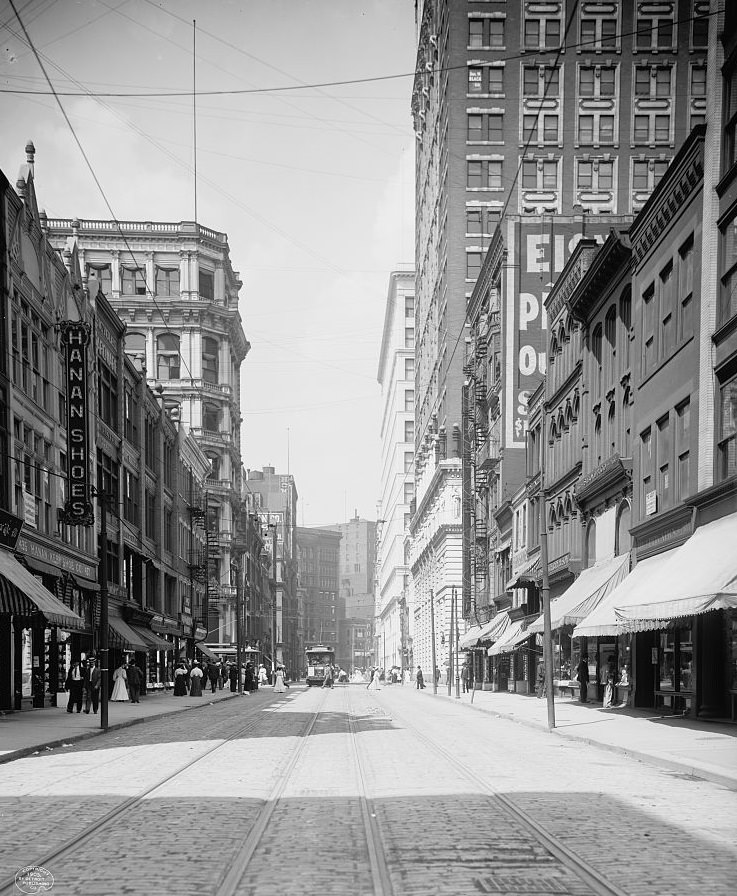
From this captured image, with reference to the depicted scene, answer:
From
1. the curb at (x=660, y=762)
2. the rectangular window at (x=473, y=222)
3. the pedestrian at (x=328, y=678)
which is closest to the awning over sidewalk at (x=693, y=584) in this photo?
the curb at (x=660, y=762)

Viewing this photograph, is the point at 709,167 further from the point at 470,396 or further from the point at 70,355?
the point at 470,396

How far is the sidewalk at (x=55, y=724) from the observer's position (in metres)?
21.7

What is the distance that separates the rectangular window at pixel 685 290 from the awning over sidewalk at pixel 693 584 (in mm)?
5404

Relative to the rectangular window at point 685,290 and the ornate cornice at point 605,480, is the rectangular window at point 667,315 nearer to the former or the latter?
the rectangular window at point 685,290

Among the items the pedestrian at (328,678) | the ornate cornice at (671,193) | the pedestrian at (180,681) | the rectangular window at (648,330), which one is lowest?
the pedestrian at (328,678)

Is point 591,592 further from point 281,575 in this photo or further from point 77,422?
point 281,575

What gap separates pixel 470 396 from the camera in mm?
77312

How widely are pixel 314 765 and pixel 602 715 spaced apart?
14695 mm

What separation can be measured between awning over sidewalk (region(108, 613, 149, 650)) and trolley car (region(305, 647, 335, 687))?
44.8 meters

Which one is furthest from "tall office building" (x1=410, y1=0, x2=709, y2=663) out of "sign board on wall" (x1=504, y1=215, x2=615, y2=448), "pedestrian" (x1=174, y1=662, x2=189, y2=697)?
"pedestrian" (x1=174, y1=662, x2=189, y2=697)

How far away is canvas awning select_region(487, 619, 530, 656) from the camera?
1800 inches

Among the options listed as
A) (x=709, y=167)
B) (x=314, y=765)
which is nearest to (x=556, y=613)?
(x=709, y=167)

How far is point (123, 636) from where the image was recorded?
46.2 m

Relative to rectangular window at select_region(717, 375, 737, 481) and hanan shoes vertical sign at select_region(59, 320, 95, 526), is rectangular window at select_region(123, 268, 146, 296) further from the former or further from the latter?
rectangular window at select_region(717, 375, 737, 481)
